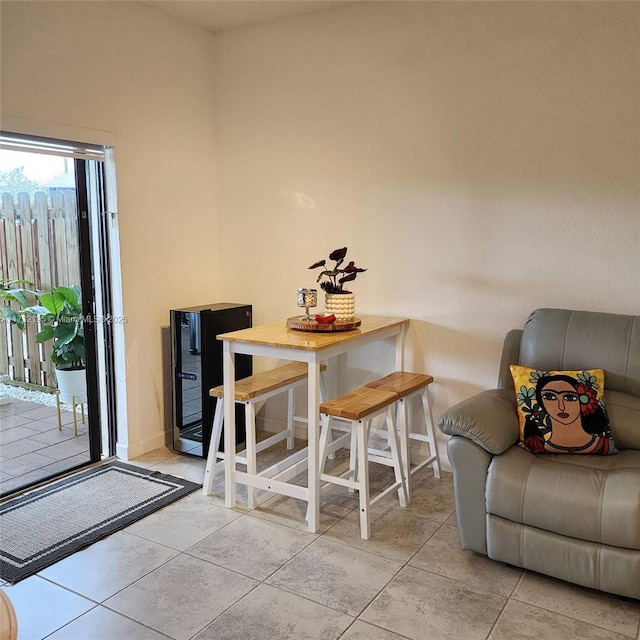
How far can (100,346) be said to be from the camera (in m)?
3.61

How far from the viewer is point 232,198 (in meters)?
4.13

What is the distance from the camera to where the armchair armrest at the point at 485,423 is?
2.49m

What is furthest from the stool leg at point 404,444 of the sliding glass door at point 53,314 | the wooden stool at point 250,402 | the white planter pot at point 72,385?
the white planter pot at point 72,385

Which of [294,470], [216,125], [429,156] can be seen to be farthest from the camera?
[216,125]

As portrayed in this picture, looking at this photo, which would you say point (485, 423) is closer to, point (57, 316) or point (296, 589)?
point (296, 589)

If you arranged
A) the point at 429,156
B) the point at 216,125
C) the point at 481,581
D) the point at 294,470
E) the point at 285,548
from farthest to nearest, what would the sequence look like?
the point at 216,125
the point at 429,156
the point at 294,470
the point at 285,548
the point at 481,581

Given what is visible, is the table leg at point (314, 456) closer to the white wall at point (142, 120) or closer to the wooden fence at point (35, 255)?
the white wall at point (142, 120)

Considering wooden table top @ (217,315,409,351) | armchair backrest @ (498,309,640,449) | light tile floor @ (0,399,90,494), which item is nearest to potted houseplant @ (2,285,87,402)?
light tile floor @ (0,399,90,494)

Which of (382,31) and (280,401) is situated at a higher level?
(382,31)

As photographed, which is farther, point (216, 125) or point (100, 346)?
point (216, 125)

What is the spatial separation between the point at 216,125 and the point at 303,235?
1.01 metres

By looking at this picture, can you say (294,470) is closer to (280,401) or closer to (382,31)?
(280,401)

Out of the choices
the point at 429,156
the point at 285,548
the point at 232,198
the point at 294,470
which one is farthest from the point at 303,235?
the point at 285,548

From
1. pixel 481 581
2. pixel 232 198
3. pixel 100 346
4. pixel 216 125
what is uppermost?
pixel 216 125
